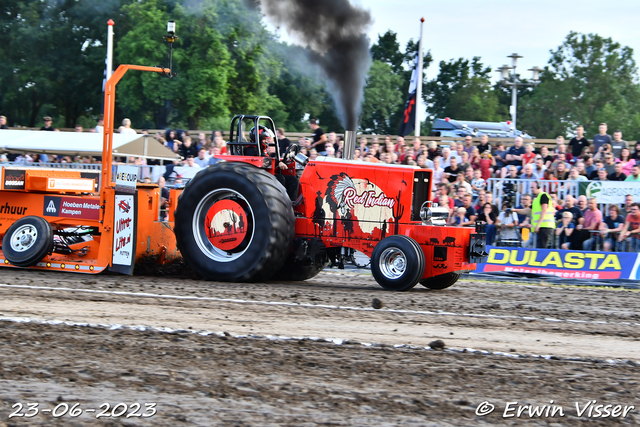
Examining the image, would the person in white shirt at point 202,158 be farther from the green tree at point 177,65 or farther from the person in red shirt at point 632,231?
the green tree at point 177,65

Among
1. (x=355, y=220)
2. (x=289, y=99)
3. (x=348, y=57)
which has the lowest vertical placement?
(x=355, y=220)

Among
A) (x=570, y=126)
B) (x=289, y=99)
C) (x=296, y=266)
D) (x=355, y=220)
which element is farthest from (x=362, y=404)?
(x=570, y=126)

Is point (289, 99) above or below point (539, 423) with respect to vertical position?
above

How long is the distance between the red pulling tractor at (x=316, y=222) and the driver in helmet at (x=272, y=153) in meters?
0.03

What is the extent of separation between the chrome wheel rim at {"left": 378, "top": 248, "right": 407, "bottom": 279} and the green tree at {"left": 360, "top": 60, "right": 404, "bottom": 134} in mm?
37425

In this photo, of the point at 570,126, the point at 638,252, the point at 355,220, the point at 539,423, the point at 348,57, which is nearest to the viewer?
the point at 539,423

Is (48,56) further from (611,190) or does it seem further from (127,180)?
(611,190)

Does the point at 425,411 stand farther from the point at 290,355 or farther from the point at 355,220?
the point at 355,220

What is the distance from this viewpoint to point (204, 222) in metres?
9.36

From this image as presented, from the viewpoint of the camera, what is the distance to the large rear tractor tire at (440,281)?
9352mm

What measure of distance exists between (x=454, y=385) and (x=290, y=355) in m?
1.20

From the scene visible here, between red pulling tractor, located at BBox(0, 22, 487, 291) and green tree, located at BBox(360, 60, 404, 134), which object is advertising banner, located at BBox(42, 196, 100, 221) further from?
green tree, located at BBox(360, 60, 404, 134)

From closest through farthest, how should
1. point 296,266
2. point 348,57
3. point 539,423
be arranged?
point 539,423 < point 296,266 < point 348,57

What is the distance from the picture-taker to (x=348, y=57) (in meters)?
13.3
